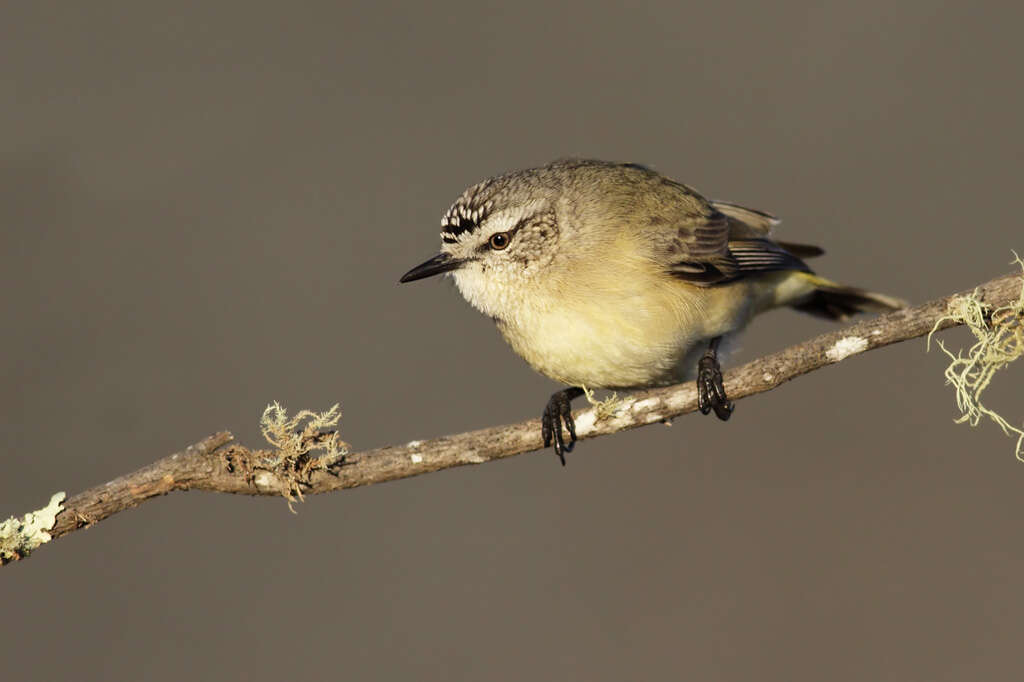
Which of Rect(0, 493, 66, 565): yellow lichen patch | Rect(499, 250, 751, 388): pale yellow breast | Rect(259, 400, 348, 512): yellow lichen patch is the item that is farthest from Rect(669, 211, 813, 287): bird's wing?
Rect(0, 493, 66, 565): yellow lichen patch

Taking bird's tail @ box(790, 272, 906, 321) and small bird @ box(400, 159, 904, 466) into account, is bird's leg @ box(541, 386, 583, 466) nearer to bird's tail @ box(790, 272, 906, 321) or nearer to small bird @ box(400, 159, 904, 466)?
small bird @ box(400, 159, 904, 466)

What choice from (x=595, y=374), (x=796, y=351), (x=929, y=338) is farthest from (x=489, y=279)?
(x=929, y=338)

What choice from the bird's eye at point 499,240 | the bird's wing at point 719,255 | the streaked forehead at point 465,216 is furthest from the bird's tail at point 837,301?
the streaked forehead at point 465,216

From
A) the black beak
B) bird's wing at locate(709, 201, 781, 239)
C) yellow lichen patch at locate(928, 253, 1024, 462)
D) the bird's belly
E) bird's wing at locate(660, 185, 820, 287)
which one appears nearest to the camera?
yellow lichen patch at locate(928, 253, 1024, 462)

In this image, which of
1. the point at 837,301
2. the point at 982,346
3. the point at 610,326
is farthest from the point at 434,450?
the point at 837,301

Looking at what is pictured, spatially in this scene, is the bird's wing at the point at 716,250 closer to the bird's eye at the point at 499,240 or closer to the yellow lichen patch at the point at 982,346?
the bird's eye at the point at 499,240

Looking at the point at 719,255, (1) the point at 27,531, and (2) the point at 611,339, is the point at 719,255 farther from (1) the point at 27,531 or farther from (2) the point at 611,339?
(1) the point at 27,531
